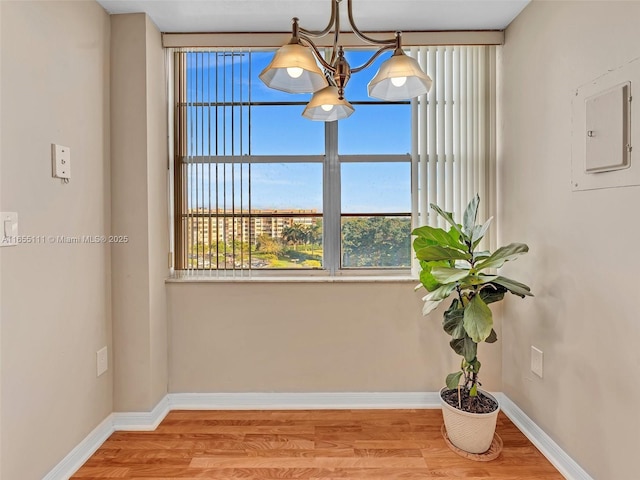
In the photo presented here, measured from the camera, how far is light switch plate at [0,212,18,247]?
1.42m

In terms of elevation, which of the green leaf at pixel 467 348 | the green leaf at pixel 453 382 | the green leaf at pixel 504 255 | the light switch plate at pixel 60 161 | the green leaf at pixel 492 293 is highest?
the light switch plate at pixel 60 161

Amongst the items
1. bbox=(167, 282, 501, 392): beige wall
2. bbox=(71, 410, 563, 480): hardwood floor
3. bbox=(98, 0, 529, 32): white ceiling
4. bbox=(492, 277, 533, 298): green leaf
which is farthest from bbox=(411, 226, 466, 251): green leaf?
bbox=(98, 0, 529, 32): white ceiling

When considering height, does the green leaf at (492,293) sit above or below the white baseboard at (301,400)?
above

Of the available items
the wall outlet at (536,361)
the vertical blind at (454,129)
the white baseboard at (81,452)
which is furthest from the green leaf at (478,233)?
the white baseboard at (81,452)

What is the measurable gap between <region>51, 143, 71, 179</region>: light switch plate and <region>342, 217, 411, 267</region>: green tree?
5.35 ft

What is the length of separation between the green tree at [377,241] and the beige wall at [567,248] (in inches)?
26.0

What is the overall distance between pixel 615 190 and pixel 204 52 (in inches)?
97.4

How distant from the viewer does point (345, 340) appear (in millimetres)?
2412

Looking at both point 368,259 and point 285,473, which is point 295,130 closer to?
point 368,259

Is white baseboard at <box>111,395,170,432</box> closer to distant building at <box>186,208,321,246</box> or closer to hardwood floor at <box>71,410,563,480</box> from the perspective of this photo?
hardwood floor at <box>71,410,563,480</box>

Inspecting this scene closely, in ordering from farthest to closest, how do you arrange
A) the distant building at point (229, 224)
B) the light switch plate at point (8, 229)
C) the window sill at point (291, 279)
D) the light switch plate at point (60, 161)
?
1. the distant building at point (229, 224)
2. the window sill at point (291, 279)
3. the light switch plate at point (60, 161)
4. the light switch plate at point (8, 229)

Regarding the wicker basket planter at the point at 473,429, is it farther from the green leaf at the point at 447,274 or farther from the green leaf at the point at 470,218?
the green leaf at the point at 470,218

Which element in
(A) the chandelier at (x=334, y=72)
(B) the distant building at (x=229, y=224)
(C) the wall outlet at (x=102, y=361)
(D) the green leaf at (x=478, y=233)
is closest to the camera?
(A) the chandelier at (x=334, y=72)

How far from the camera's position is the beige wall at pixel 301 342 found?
240cm
